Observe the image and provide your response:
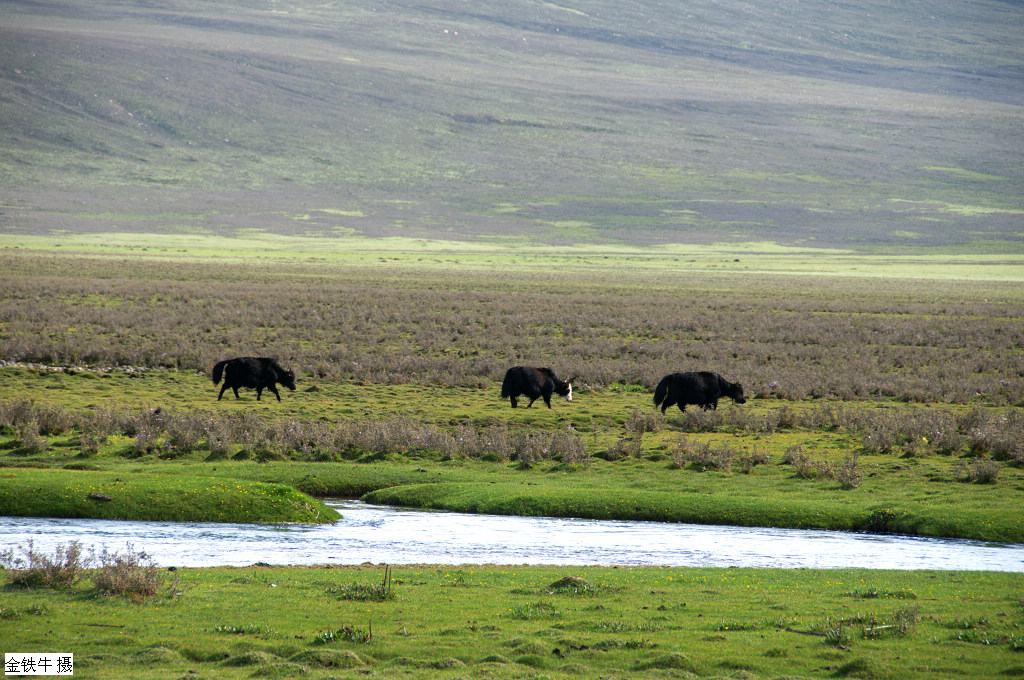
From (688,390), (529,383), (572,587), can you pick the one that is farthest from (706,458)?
(572,587)

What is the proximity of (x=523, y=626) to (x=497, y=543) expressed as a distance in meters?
6.13

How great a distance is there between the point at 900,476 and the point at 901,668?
12836 millimetres

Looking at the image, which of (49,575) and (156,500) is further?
(156,500)

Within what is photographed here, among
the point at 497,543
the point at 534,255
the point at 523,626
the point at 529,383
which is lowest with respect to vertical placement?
the point at 497,543

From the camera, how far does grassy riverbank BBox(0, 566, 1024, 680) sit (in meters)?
10.4

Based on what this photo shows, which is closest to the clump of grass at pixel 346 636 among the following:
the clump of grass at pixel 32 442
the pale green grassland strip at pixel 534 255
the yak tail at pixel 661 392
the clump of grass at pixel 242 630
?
the clump of grass at pixel 242 630

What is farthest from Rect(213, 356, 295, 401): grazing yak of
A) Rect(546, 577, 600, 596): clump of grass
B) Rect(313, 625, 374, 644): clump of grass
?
Rect(313, 625, 374, 644): clump of grass

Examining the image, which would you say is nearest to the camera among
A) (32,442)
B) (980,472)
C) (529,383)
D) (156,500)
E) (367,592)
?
(367,592)

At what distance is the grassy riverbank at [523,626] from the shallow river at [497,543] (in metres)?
1.85

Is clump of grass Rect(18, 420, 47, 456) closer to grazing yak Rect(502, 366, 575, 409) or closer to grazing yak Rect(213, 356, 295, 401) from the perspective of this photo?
grazing yak Rect(213, 356, 295, 401)

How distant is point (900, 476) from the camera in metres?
22.6

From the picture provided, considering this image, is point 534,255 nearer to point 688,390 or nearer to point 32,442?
point 688,390

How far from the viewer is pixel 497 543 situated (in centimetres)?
1803

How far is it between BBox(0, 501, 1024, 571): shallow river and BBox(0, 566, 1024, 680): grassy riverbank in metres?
1.85
